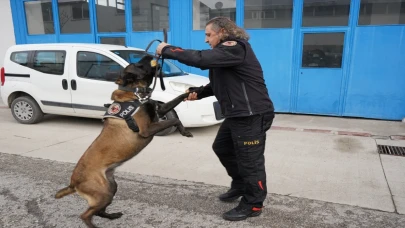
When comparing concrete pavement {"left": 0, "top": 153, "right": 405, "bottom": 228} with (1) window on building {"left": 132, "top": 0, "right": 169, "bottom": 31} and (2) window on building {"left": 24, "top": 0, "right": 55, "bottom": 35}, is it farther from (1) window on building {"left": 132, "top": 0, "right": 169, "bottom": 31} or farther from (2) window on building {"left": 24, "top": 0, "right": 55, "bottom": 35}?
(2) window on building {"left": 24, "top": 0, "right": 55, "bottom": 35}

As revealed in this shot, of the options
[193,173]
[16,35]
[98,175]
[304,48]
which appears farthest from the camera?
[16,35]

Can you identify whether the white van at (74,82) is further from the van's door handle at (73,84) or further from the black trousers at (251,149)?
the black trousers at (251,149)

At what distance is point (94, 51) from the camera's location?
6.10 metres

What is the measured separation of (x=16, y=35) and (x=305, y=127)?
9732mm

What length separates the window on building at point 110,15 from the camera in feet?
29.5

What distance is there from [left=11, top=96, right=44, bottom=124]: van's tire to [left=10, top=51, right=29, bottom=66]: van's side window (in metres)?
0.76

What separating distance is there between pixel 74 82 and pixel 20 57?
1674 mm

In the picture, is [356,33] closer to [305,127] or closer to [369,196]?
[305,127]

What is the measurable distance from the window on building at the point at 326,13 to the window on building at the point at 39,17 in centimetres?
772

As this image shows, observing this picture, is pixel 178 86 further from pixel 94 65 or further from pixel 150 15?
pixel 150 15

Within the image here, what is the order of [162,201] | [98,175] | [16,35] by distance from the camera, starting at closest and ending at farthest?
[98,175] → [162,201] → [16,35]

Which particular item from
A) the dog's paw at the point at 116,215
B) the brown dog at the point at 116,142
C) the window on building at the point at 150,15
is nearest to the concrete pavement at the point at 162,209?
the dog's paw at the point at 116,215

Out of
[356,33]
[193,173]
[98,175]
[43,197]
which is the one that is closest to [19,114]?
[43,197]

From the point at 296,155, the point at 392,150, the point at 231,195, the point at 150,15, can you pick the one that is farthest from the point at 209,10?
the point at 231,195
